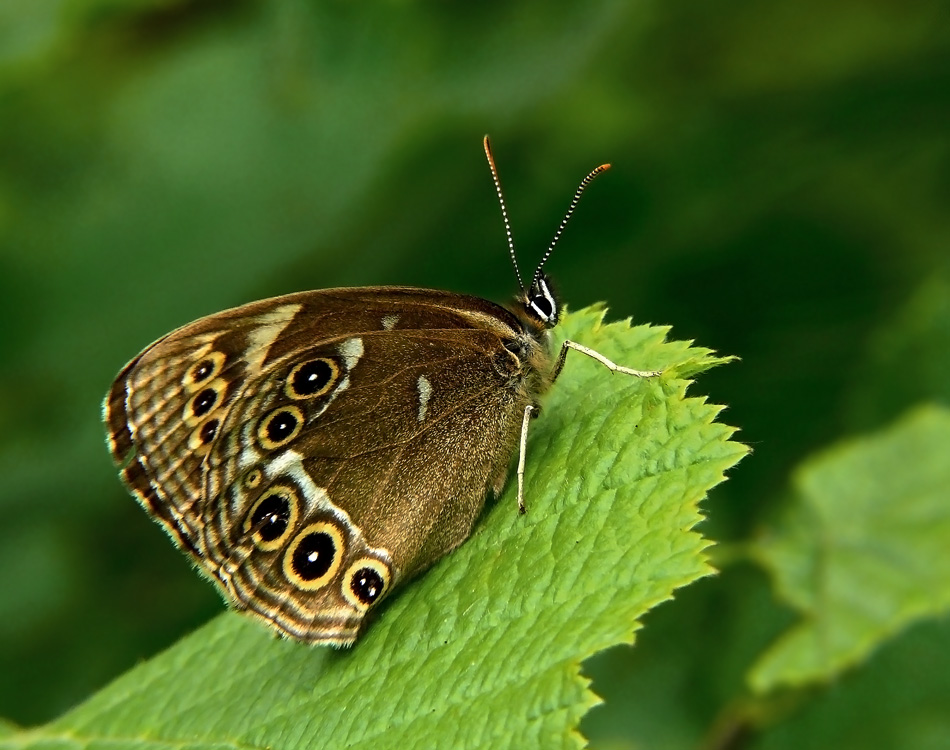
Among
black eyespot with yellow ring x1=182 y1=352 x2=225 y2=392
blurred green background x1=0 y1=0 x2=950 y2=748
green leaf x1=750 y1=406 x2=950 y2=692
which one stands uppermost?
black eyespot with yellow ring x1=182 y1=352 x2=225 y2=392

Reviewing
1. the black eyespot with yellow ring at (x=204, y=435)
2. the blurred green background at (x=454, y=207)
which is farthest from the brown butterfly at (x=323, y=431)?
the blurred green background at (x=454, y=207)

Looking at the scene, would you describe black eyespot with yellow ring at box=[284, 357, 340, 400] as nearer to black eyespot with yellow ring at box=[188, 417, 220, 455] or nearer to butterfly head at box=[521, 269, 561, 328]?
black eyespot with yellow ring at box=[188, 417, 220, 455]

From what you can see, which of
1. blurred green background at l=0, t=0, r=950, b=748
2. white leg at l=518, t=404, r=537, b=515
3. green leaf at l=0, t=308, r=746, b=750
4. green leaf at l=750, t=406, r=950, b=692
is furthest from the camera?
blurred green background at l=0, t=0, r=950, b=748

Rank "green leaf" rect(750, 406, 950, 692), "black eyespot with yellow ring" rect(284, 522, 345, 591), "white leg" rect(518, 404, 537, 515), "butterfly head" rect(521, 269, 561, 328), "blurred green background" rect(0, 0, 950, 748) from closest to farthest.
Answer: "white leg" rect(518, 404, 537, 515)
"black eyespot with yellow ring" rect(284, 522, 345, 591)
"butterfly head" rect(521, 269, 561, 328)
"green leaf" rect(750, 406, 950, 692)
"blurred green background" rect(0, 0, 950, 748)

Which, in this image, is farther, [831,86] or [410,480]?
[831,86]

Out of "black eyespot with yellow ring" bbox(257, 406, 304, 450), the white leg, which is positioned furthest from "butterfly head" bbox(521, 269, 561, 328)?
"black eyespot with yellow ring" bbox(257, 406, 304, 450)

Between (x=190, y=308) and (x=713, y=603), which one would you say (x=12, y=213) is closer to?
(x=190, y=308)

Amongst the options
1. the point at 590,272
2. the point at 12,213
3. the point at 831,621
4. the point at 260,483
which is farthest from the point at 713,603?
the point at 12,213
